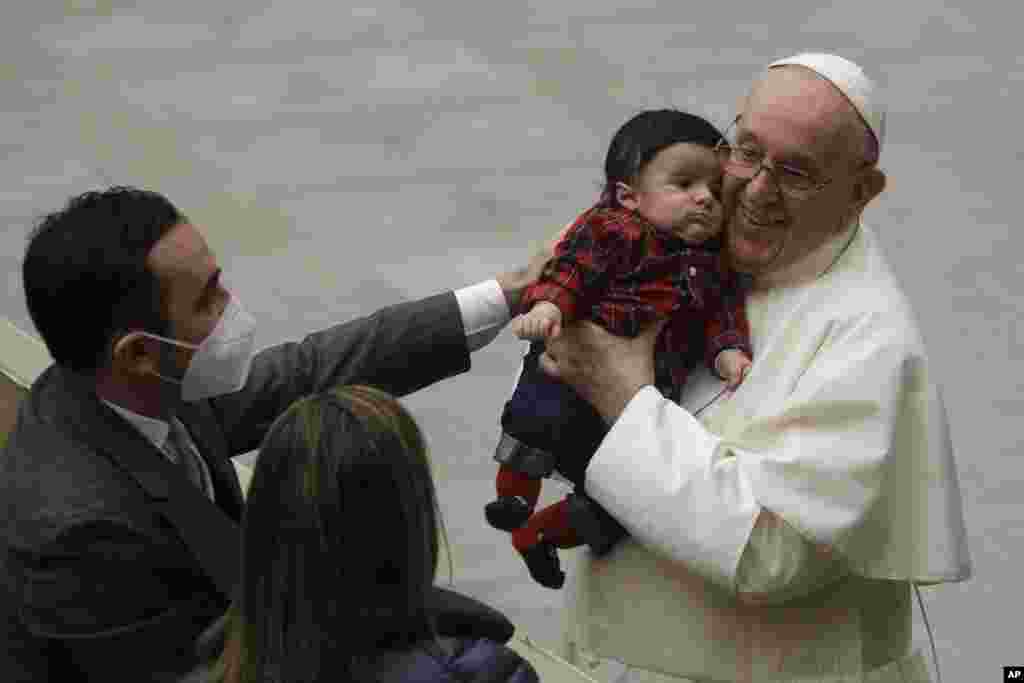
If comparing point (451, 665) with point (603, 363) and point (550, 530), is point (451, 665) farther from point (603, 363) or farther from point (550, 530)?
point (550, 530)

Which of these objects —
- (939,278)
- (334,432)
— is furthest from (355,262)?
(334,432)

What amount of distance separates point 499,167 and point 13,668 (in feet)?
18.7

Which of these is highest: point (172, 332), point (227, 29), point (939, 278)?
point (172, 332)

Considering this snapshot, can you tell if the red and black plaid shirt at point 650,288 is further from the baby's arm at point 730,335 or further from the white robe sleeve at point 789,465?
the white robe sleeve at point 789,465

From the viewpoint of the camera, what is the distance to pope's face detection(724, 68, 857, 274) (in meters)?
3.26

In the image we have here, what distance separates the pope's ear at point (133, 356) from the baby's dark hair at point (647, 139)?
0.89 meters

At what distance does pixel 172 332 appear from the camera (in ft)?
10.6

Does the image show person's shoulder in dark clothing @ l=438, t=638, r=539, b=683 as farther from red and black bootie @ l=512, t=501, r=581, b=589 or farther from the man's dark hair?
red and black bootie @ l=512, t=501, r=581, b=589

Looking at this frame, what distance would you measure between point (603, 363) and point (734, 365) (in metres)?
0.24

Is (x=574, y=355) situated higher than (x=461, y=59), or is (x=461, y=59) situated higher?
(x=574, y=355)

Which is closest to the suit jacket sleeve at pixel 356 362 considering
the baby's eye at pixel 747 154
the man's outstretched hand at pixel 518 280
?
the man's outstretched hand at pixel 518 280

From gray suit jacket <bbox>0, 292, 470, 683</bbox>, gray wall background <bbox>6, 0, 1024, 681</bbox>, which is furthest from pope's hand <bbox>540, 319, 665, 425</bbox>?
gray wall background <bbox>6, 0, 1024, 681</bbox>

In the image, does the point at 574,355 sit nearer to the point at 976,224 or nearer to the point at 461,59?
the point at 976,224

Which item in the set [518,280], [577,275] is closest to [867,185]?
[577,275]
